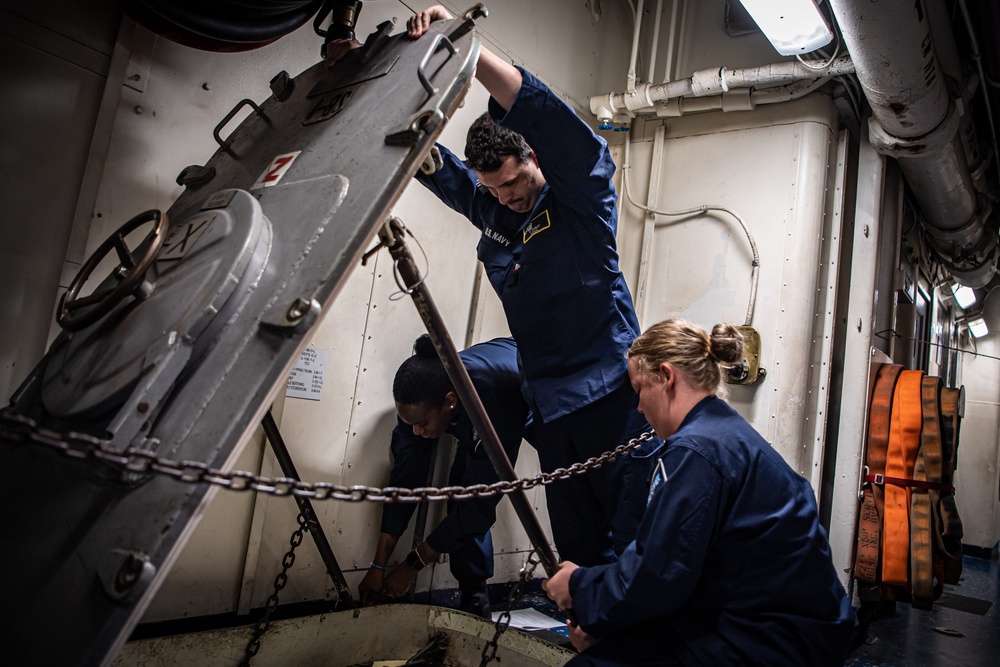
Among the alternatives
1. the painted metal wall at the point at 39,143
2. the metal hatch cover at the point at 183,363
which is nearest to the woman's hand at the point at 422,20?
the metal hatch cover at the point at 183,363

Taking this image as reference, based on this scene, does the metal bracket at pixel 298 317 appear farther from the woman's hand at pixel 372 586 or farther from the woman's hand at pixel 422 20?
the woman's hand at pixel 372 586

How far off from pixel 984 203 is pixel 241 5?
528 cm

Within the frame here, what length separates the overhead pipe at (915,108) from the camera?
2.38 metres

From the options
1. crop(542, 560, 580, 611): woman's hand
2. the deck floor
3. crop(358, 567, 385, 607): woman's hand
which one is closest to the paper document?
the deck floor

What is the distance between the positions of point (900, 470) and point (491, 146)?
9.21 feet

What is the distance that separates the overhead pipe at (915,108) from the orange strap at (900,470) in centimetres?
126

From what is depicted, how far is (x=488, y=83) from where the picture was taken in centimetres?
157

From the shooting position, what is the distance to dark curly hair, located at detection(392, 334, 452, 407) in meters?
2.35

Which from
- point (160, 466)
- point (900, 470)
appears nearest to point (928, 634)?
point (900, 470)

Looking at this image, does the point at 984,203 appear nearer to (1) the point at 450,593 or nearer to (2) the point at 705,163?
(2) the point at 705,163

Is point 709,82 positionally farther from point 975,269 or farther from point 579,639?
point 975,269

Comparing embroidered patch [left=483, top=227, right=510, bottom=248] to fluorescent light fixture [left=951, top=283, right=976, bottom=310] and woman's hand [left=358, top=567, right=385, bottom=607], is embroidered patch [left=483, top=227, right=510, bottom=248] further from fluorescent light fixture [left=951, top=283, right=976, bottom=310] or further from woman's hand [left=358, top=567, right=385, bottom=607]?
fluorescent light fixture [left=951, top=283, right=976, bottom=310]

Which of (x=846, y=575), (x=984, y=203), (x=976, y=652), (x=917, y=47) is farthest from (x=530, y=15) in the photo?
(x=976, y=652)

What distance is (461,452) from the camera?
8.81ft
